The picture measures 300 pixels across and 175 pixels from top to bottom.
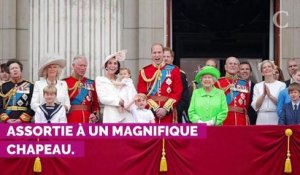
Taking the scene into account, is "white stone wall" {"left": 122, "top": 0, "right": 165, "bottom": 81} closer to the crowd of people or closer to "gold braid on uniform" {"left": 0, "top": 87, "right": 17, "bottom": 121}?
the crowd of people

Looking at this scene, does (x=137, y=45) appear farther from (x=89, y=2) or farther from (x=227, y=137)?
(x=227, y=137)

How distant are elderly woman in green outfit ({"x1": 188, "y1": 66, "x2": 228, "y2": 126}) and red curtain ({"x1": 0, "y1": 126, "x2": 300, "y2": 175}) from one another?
23.7 inches

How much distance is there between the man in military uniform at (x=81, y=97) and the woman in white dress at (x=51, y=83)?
17 cm

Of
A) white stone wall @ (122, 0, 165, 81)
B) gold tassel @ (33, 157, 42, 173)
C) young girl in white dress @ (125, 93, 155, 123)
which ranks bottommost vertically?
gold tassel @ (33, 157, 42, 173)

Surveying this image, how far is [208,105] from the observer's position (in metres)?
13.4

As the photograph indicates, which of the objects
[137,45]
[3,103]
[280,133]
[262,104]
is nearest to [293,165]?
[280,133]

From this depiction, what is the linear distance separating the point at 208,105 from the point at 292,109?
4.19 feet

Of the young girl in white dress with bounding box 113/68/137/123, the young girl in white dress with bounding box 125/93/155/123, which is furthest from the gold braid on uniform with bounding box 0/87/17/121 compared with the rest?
the young girl in white dress with bounding box 125/93/155/123

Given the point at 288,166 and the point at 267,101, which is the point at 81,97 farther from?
the point at 288,166

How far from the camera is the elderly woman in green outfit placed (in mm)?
13367

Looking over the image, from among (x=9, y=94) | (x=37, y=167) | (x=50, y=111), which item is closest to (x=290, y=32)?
(x=50, y=111)

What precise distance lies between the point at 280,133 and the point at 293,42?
4936 millimetres

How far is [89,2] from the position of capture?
57.6 feet

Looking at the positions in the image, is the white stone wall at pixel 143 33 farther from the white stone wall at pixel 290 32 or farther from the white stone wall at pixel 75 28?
the white stone wall at pixel 290 32
